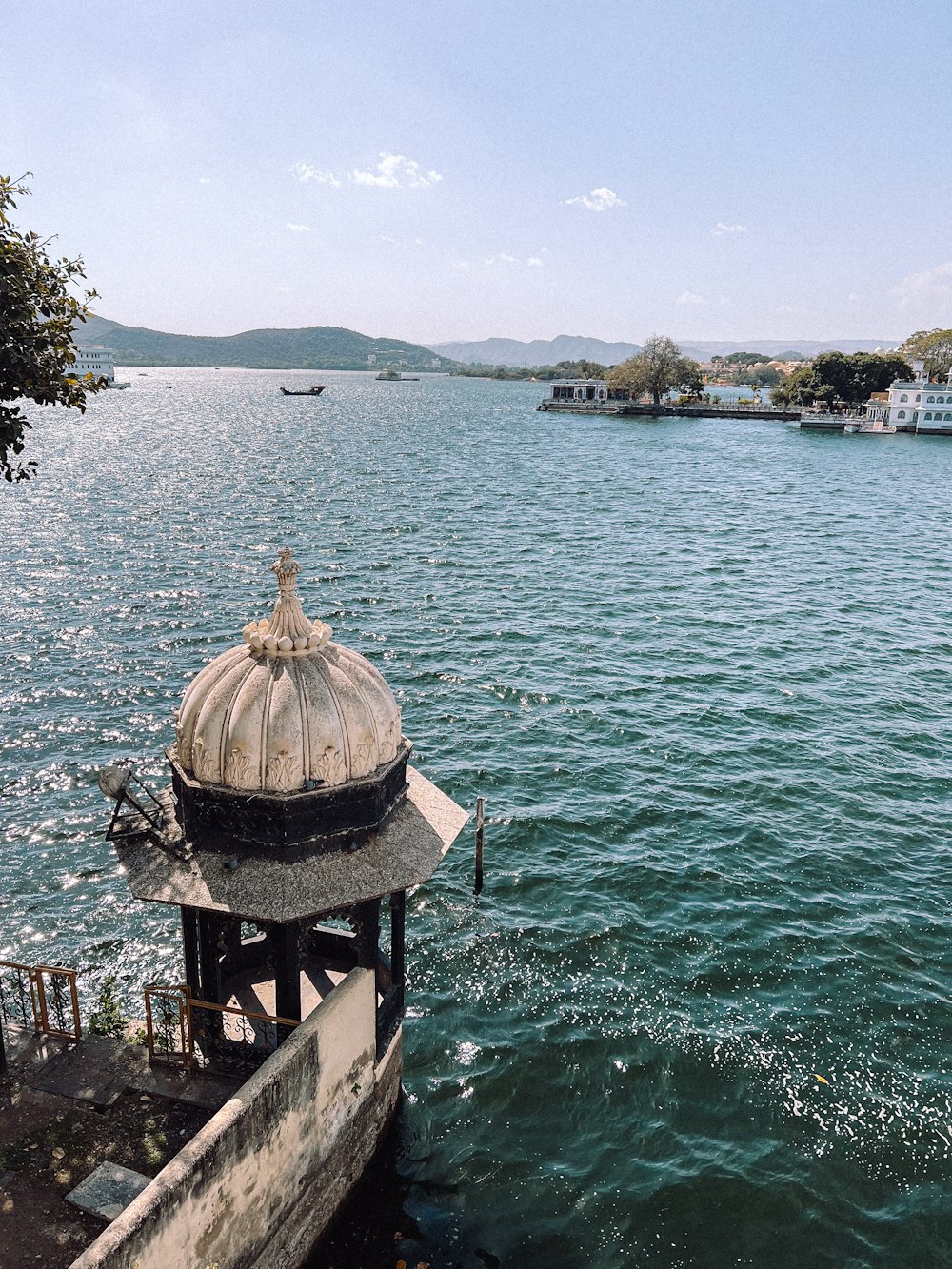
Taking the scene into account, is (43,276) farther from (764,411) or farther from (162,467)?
(764,411)

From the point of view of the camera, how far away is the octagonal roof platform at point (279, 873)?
12.3 metres

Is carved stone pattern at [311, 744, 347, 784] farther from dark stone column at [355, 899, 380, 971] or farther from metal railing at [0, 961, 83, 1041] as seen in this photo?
metal railing at [0, 961, 83, 1041]

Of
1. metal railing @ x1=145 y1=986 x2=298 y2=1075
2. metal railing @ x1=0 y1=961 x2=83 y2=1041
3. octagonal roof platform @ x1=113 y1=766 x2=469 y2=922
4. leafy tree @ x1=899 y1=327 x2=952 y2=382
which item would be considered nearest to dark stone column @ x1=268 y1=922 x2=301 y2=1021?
metal railing @ x1=145 y1=986 x2=298 y2=1075

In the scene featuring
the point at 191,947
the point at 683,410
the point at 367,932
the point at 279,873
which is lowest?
the point at 191,947

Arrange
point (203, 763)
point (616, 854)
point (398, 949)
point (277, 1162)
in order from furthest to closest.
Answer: point (616, 854), point (398, 949), point (203, 763), point (277, 1162)

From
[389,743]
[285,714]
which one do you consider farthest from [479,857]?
[285,714]

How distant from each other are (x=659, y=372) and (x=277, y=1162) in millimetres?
187630

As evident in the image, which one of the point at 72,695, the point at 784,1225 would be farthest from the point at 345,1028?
the point at 72,695

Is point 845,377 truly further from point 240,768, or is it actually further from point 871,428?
point 240,768

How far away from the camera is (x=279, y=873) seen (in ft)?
41.7

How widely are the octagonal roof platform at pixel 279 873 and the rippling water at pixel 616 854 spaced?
252 inches

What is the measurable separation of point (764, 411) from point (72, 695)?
16820 centimetres

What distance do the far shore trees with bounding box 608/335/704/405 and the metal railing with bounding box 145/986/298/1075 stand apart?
183 m

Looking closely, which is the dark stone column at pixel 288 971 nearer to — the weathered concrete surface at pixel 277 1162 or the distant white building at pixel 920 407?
the weathered concrete surface at pixel 277 1162
